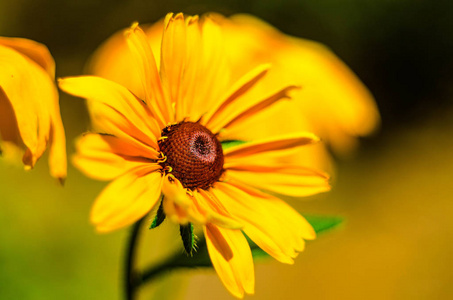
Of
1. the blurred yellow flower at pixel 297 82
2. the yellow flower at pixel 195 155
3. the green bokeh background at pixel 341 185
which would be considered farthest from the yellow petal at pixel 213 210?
the green bokeh background at pixel 341 185

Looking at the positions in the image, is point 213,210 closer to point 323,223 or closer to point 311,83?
point 323,223

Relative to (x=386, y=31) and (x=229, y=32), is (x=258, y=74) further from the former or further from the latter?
(x=386, y=31)

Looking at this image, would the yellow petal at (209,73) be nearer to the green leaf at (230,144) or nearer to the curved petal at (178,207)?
the green leaf at (230,144)

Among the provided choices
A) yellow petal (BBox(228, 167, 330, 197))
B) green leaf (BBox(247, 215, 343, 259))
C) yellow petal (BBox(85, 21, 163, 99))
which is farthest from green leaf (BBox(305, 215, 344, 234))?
yellow petal (BBox(85, 21, 163, 99))

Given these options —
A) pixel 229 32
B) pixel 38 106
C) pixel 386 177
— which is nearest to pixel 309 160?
pixel 229 32

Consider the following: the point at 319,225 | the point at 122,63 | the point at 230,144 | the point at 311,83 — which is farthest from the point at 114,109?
the point at 311,83

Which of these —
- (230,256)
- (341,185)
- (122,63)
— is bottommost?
(341,185)

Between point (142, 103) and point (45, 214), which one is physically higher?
point (142, 103)

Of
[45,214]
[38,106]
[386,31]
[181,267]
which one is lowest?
[45,214]
